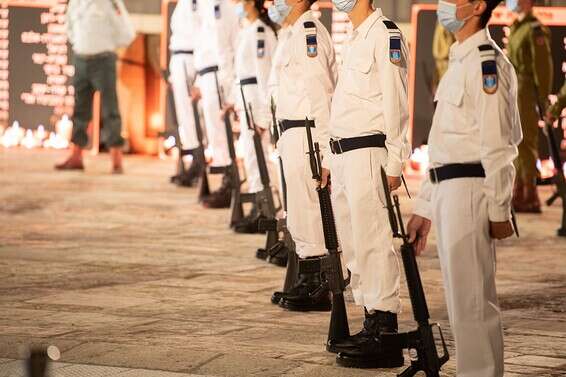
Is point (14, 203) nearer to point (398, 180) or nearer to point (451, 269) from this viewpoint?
point (398, 180)

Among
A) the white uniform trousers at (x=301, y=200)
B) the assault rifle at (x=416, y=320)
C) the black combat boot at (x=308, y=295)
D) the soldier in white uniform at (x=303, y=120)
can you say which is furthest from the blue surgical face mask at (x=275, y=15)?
the assault rifle at (x=416, y=320)

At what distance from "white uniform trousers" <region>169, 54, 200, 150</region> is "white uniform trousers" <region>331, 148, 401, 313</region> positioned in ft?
23.2

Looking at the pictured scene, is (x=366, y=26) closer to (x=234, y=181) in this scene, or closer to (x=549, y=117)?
(x=234, y=181)

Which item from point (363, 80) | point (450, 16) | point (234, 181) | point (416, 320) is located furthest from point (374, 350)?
point (234, 181)

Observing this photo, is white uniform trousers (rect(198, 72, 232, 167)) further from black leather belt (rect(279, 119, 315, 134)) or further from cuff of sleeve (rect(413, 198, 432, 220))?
cuff of sleeve (rect(413, 198, 432, 220))

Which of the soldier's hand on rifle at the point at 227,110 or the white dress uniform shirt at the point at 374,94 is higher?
the white dress uniform shirt at the point at 374,94

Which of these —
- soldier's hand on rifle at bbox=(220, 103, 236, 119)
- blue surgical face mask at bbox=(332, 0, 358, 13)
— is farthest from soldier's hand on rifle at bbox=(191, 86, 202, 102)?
blue surgical face mask at bbox=(332, 0, 358, 13)

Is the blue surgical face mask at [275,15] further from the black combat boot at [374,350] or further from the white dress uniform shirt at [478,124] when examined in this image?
the white dress uniform shirt at [478,124]

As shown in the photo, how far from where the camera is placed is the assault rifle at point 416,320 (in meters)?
6.35

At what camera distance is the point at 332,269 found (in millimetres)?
7457

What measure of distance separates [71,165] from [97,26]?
168 centimetres

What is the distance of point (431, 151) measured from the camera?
6.25m

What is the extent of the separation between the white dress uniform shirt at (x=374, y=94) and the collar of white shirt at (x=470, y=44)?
0.93 metres

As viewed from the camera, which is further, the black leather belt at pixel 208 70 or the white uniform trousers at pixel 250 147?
the black leather belt at pixel 208 70
